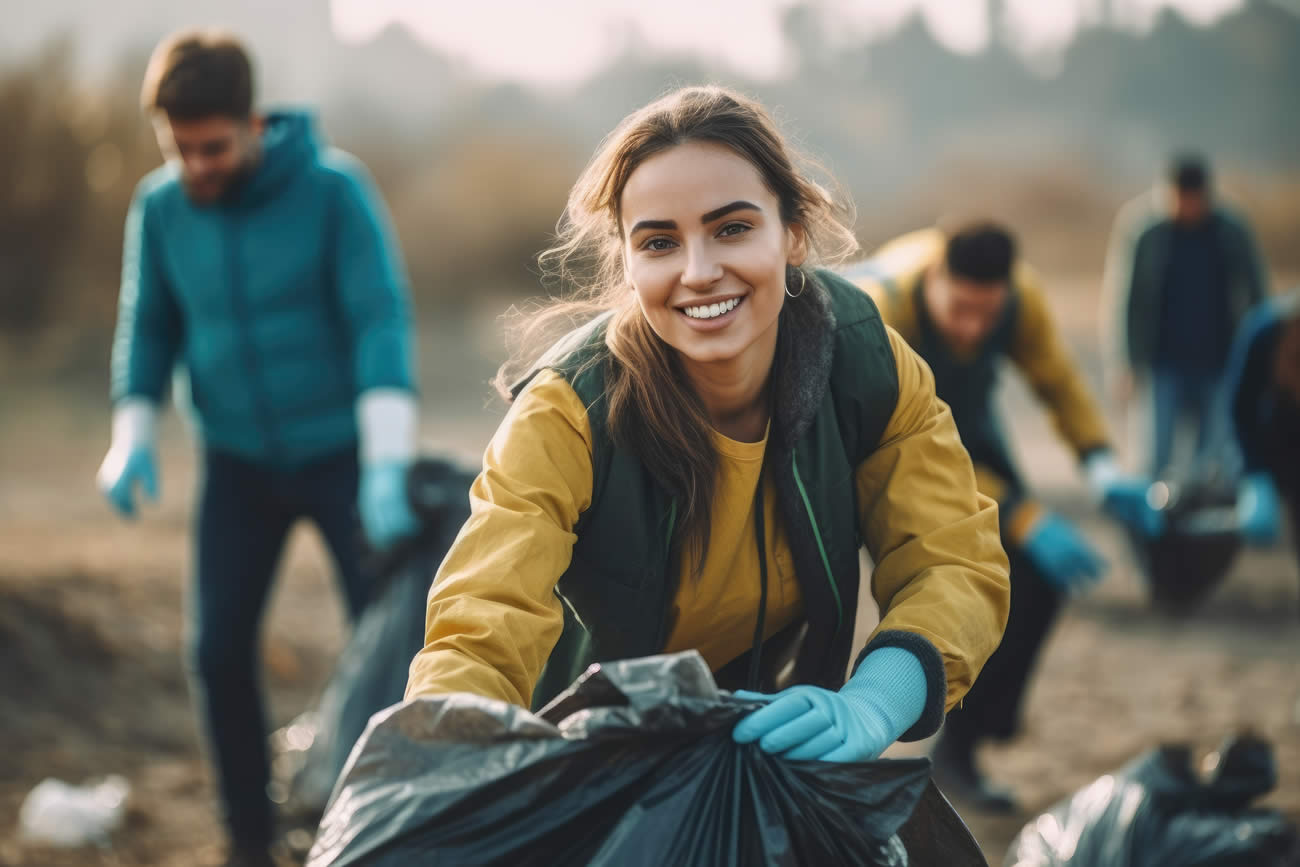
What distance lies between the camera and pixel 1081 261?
56.9ft

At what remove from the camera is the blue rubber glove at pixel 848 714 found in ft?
4.46

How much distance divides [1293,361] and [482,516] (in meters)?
2.40

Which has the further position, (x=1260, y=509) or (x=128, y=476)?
(x=1260, y=509)

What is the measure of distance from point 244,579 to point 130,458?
1.36ft

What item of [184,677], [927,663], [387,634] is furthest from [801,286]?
[184,677]

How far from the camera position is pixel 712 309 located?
160cm

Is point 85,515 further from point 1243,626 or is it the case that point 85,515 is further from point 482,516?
point 482,516

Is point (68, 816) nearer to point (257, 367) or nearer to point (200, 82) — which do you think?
point (257, 367)

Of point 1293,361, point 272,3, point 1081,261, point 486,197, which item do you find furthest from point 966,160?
point 1293,361

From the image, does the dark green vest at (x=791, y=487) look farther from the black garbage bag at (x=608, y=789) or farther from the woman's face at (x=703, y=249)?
the black garbage bag at (x=608, y=789)

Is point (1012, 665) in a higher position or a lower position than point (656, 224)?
lower

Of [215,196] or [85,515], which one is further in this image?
[85,515]

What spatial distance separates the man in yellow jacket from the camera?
3.17 metres

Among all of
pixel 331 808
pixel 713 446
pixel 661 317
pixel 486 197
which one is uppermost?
pixel 661 317
